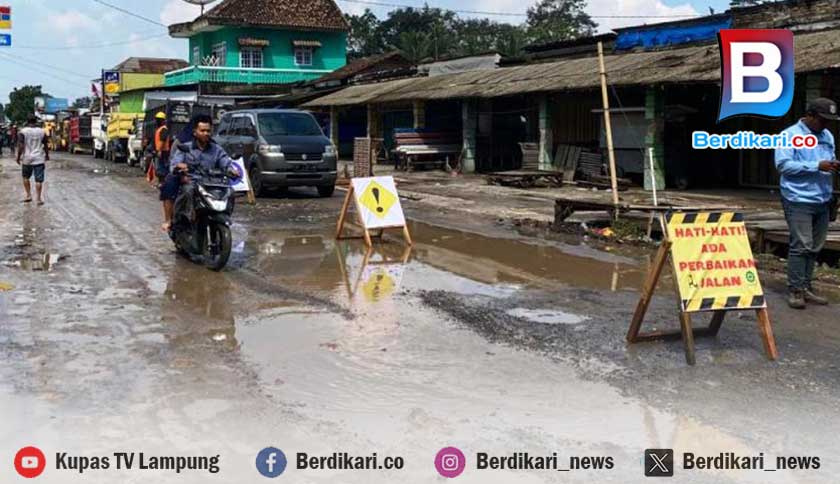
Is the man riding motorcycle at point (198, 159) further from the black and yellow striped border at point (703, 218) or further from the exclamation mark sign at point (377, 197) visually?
the black and yellow striped border at point (703, 218)

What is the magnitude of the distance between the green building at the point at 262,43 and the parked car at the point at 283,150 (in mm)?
26708

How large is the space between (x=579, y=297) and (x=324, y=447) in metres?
4.63

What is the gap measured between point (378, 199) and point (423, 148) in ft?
59.9

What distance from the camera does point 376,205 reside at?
12.1 meters

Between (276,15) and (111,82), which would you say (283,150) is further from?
(111,82)

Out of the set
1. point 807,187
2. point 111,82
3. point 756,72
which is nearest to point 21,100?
point 111,82

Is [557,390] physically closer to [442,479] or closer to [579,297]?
[442,479]

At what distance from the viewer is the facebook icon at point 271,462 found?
14.0ft

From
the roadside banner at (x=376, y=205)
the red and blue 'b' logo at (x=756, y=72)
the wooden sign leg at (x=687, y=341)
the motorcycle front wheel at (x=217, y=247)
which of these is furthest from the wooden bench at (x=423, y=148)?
the wooden sign leg at (x=687, y=341)

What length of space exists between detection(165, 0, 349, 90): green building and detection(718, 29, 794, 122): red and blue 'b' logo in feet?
106

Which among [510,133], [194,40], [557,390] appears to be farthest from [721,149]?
[194,40]

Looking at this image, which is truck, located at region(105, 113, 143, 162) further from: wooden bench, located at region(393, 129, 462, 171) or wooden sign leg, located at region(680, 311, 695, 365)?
wooden sign leg, located at region(680, 311, 695, 365)

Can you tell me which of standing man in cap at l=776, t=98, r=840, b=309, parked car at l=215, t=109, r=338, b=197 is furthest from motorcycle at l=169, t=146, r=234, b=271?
parked car at l=215, t=109, r=338, b=197

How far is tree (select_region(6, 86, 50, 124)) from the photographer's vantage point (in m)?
105
